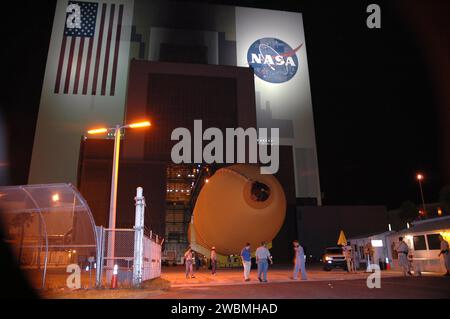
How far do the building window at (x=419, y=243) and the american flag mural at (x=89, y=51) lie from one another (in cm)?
4684

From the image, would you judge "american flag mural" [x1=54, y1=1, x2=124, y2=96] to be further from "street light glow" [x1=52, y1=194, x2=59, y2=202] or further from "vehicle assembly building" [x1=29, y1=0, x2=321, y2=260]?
"street light glow" [x1=52, y1=194, x2=59, y2=202]

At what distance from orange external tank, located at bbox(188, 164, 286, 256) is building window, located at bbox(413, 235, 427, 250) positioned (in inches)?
293

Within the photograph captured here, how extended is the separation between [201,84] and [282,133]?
19.3 meters

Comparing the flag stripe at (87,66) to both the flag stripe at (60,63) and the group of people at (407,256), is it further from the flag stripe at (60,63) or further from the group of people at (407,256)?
the group of people at (407,256)

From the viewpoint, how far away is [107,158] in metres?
42.6

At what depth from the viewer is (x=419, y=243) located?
19.2 m

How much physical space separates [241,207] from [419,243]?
32.6 ft

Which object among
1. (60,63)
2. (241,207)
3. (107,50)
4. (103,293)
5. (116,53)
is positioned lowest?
(103,293)

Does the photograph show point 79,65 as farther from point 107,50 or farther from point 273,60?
point 273,60

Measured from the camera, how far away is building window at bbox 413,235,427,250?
61.8 ft

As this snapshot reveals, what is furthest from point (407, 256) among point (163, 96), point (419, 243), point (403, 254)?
point (163, 96)

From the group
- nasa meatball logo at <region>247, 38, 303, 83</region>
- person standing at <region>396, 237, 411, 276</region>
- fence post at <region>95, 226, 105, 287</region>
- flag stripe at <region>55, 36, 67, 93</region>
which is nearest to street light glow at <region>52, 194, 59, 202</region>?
fence post at <region>95, 226, 105, 287</region>
